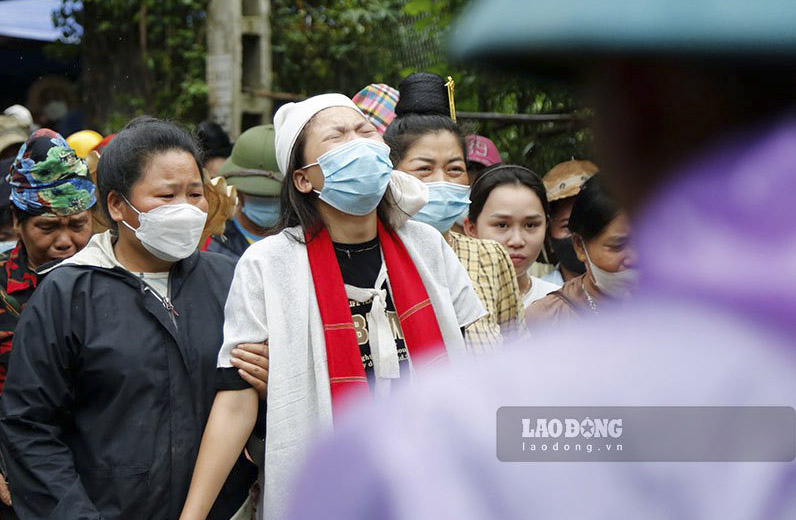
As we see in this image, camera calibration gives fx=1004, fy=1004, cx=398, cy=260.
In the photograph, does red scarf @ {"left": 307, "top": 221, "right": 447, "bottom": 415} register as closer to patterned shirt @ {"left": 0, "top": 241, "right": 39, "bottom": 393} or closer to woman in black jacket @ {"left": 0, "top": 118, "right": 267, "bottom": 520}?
woman in black jacket @ {"left": 0, "top": 118, "right": 267, "bottom": 520}

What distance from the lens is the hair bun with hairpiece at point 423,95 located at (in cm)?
366

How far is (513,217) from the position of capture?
4.01 m

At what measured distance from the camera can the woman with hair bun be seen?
3.38 m

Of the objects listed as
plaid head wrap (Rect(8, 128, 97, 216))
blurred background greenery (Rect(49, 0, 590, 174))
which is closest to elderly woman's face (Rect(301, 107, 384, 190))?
plaid head wrap (Rect(8, 128, 97, 216))

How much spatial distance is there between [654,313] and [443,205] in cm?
266

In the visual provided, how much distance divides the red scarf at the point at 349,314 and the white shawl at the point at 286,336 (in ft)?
0.08

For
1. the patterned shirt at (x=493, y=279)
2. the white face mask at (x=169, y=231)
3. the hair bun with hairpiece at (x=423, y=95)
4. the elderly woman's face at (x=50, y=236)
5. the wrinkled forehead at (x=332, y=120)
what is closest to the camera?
the wrinkled forehead at (x=332, y=120)

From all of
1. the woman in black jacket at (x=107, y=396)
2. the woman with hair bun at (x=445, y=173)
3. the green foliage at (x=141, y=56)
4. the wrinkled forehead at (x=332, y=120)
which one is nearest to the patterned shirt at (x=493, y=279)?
the woman with hair bun at (x=445, y=173)

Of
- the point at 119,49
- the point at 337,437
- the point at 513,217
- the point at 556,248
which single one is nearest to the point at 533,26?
the point at 337,437

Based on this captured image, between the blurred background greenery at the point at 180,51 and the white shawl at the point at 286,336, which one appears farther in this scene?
the blurred background greenery at the point at 180,51

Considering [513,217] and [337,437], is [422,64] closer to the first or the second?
[513,217]

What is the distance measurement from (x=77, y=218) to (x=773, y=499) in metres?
3.39

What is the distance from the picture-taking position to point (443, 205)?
3.48 meters

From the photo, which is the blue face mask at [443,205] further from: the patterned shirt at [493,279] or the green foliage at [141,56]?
the green foliage at [141,56]
